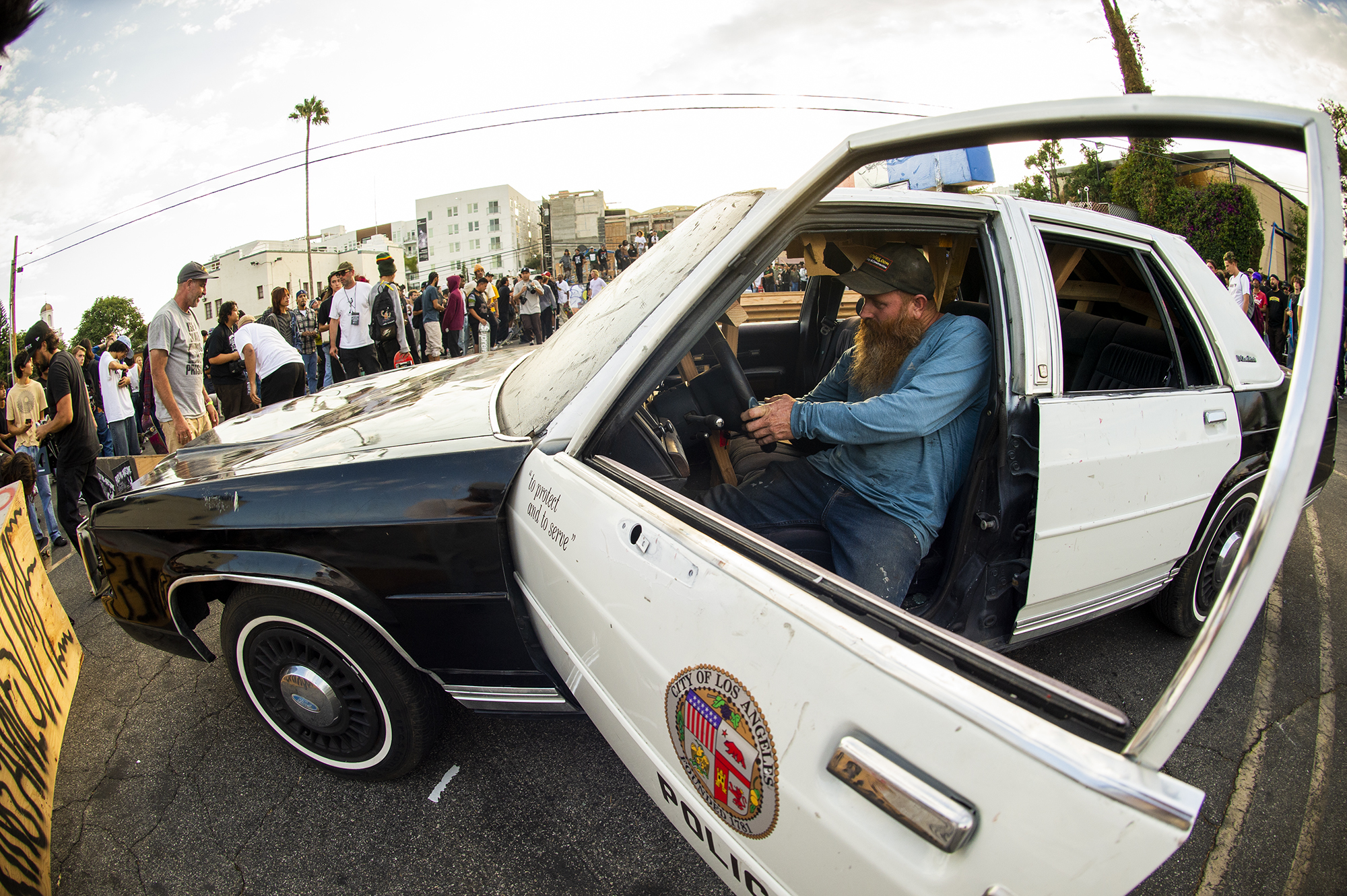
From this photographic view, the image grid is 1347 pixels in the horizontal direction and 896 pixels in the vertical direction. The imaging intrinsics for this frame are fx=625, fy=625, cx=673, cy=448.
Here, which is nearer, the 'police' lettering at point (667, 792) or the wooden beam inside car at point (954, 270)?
the 'police' lettering at point (667, 792)

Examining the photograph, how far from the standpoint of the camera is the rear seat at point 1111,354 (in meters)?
2.54

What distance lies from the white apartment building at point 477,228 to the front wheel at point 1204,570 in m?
84.7

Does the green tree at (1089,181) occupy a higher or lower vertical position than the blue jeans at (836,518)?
higher

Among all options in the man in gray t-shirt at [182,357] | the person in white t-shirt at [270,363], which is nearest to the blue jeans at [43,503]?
the man in gray t-shirt at [182,357]

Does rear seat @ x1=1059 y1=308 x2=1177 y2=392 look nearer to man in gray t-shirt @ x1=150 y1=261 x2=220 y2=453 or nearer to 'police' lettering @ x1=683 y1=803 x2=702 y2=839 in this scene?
Result: 'police' lettering @ x1=683 y1=803 x2=702 y2=839

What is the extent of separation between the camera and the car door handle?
0.80 metres

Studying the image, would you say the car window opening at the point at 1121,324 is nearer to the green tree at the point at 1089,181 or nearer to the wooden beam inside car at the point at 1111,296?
the wooden beam inside car at the point at 1111,296

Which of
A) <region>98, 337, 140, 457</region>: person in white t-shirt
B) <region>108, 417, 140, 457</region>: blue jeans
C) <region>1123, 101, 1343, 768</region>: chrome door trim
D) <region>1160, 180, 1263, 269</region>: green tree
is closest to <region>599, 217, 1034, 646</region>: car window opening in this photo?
<region>1160, 180, 1263, 269</region>: green tree

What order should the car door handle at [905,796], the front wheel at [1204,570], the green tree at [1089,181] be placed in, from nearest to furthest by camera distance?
the car door handle at [905,796]
the green tree at [1089,181]
the front wheel at [1204,570]

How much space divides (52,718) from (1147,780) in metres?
3.11

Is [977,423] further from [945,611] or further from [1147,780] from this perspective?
[1147,780]

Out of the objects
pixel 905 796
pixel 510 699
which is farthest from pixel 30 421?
pixel 905 796

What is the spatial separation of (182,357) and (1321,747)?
7125 mm

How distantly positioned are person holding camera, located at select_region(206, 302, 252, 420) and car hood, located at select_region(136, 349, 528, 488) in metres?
4.02
